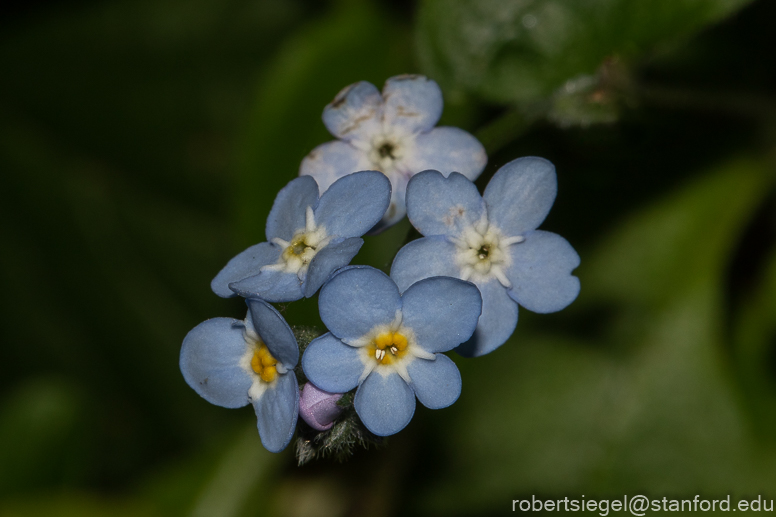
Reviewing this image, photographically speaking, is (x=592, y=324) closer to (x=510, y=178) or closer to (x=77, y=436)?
(x=510, y=178)

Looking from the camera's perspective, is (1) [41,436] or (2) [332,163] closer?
(2) [332,163]

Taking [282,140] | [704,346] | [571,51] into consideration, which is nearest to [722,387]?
[704,346]

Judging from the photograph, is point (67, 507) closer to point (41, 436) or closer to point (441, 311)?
point (41, 436)

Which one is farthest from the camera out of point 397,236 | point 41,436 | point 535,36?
point 41,436

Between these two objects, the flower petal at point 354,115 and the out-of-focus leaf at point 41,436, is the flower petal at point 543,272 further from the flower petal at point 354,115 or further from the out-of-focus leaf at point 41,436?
the out-of-focus leaf at point 41,436

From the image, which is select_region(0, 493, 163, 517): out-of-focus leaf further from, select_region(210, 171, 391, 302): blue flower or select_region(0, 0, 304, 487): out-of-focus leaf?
select_region(210, 171, 391, 302): blue flower

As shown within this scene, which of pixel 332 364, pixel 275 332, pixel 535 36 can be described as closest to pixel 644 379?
pixel 535 36

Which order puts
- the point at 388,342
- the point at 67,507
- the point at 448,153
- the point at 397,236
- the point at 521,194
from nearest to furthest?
the point at 388,342 → the point at 521,194 → the point at 448,153 → the point at 397,236 → the point at 67,507
